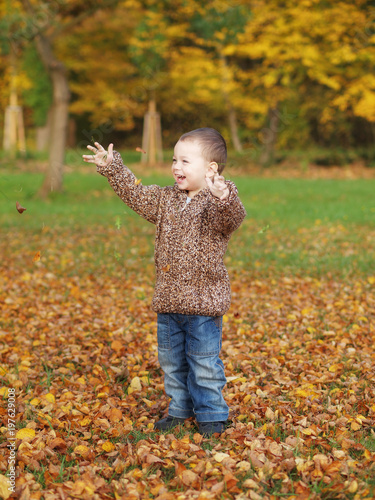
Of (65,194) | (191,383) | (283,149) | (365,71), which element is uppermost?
(365,71)

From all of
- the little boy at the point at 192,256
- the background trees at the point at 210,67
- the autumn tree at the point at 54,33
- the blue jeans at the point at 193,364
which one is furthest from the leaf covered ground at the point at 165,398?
the background trees at the point at 210,67

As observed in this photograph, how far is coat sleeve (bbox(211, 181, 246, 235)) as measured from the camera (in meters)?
2.92

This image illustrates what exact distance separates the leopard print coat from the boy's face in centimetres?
9

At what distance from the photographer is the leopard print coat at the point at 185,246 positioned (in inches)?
123

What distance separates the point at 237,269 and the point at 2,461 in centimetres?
491

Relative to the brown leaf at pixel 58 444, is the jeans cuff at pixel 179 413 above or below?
above

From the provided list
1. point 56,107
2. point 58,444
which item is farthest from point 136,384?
point 56,107

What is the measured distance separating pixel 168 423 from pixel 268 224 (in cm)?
189

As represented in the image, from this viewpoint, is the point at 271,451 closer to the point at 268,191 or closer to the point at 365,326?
the point at 365,326

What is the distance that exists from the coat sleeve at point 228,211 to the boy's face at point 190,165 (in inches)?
6.9

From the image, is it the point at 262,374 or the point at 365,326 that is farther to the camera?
the point at 365,326

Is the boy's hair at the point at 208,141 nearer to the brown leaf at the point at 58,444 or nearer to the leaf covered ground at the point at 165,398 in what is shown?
the leaf covered ground at the point at 165,398

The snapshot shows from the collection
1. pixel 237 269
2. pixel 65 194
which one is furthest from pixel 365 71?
pixel 237 269

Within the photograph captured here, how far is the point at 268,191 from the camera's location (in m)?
16.5
